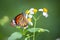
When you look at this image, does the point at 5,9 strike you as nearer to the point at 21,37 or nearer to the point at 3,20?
the point at 3,20

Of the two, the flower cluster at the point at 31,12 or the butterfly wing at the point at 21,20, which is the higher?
the flower cluster at the point at 31,12

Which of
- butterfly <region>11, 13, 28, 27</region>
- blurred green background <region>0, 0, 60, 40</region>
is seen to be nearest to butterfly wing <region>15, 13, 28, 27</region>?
butterfly <region>11, 13, 28, 27</region>

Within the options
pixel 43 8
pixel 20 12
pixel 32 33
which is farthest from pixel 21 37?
pixel 43 8

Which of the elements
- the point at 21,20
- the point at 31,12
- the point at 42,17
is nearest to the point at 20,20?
the point at 21,20

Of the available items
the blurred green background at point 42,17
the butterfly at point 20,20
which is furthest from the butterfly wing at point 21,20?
the blurred green background at point 42,17

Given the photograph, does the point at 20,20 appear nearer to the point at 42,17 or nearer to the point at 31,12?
the point at 31,12

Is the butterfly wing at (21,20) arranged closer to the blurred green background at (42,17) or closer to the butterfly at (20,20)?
the butterfly at (20,20)

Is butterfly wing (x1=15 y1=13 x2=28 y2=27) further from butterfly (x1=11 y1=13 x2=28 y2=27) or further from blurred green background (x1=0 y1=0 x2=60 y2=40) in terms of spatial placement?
blurred green background (x1=0 y1=0 x2=60 y2=40)

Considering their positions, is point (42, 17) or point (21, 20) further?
point (42, 17)
